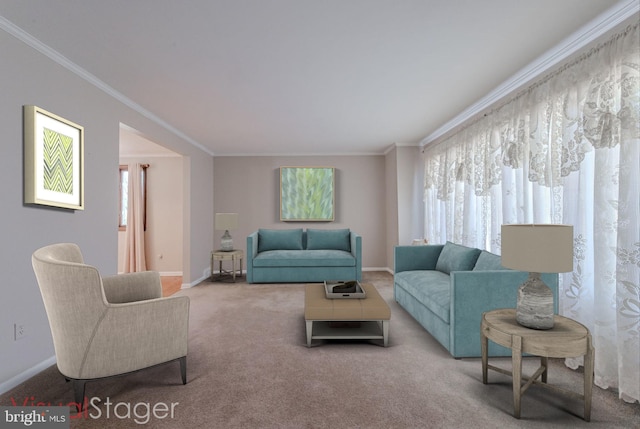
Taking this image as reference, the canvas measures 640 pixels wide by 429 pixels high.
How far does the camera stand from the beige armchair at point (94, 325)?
179 cm

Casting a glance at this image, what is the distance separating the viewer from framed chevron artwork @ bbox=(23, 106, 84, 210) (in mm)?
2322

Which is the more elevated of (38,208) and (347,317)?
(38,208)

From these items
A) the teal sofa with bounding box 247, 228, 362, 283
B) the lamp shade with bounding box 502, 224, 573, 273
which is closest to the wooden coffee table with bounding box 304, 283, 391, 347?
the lamp shade with bounding box 502, 224, 573, 273

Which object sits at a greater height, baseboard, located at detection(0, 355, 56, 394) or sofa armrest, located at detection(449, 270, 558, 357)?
sofa armrest, located at detection(449, 270, 558, 357)

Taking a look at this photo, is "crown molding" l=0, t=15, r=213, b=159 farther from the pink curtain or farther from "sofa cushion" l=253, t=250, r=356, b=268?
"sofa cushion" l=253, t=250, r=356, b=268

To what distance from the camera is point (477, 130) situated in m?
3.84

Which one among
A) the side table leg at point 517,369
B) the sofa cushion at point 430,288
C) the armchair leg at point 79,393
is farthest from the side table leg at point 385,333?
the armchair leg at point 79,393

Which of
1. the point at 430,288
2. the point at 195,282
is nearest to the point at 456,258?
the point at 430,288

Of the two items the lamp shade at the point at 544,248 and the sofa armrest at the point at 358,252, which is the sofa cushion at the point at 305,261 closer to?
the sofa armrest at the point at 358,252

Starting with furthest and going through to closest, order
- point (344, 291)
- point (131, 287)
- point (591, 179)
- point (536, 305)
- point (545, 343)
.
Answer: point (344, 291), point (131, 287), point (591, 179), point (536, 305), point (545, 343)

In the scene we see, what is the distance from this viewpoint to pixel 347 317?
276cm

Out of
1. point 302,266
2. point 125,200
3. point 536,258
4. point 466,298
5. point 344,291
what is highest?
point 125,200

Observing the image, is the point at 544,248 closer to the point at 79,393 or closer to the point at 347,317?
the point at 347,317

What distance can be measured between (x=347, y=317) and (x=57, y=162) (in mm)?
2764
